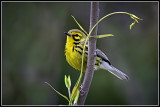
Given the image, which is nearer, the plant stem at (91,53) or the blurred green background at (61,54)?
the plant stem at (91,53)

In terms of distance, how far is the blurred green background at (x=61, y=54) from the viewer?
4074 millimetres

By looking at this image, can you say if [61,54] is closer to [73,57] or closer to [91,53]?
[73,57]

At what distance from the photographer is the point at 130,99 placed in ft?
13.1

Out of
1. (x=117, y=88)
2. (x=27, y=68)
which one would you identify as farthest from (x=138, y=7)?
(x=27, y=68)

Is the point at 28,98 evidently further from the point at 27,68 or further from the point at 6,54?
the point at 6,54

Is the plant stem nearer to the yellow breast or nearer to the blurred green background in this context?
the yellow breast

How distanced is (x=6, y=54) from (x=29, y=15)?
0.71m

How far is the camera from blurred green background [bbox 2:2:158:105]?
407cm

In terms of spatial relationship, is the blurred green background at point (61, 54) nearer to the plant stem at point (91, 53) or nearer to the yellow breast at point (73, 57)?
the yellow breast at point (73, 57)

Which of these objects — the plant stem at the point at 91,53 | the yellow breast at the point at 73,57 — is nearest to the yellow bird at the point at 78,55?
the yellow breast at the point at 73,57

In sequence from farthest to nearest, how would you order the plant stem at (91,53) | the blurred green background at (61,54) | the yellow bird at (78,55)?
the blurred green background at (61,54) → the yellow bird at (78,55) → the plant stem at (91,53)

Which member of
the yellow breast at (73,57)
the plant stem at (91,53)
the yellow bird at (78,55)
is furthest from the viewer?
the yellow breast at (73,57)

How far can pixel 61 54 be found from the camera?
4395 millimetres

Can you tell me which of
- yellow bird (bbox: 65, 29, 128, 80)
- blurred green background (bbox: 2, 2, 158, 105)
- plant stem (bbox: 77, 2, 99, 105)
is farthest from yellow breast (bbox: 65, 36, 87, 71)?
blurred green background (bbox: 2, 2, 158, 105)
